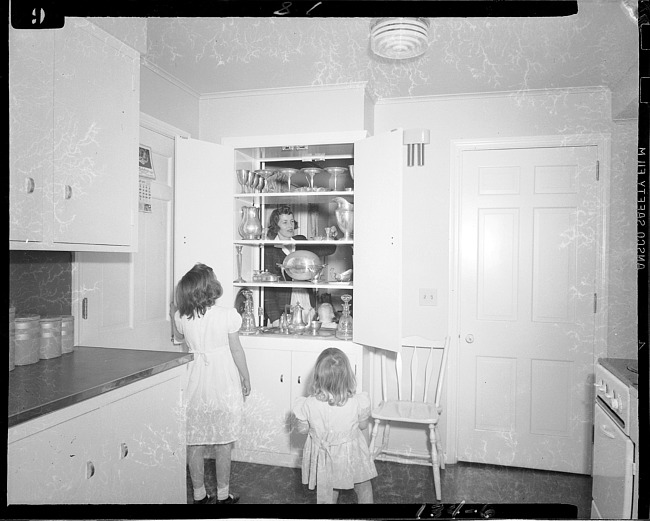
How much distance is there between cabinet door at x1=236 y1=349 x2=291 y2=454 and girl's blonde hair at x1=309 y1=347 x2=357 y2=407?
0.24 feet

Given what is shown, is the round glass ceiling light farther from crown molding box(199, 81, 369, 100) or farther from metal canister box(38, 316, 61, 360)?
metal canister box(38, 316, 61, 360)

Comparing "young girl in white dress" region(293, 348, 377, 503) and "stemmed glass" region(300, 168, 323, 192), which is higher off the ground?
"stemmed glass" region(300, 168, 323, 192)

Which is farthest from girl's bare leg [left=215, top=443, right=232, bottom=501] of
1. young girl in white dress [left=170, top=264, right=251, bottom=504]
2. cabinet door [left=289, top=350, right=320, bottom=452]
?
cabinet door [left=289, top=350, right=320, bottom=452]

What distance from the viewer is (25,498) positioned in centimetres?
117

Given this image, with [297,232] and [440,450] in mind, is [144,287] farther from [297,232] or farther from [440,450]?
[440,450]

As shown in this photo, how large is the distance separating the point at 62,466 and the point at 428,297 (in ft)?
3.12

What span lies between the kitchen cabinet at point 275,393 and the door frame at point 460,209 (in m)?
0.25

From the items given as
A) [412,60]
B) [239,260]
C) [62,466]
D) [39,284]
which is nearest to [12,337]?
[39,284]

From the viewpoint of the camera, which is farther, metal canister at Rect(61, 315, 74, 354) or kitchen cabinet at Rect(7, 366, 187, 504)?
metal canister at Rect(61, 315, 74, 354)

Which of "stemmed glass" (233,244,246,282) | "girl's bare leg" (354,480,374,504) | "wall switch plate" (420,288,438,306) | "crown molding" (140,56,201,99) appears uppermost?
"crown molding" (140,56,201,99)

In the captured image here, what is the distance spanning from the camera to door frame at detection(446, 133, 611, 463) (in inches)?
46.1

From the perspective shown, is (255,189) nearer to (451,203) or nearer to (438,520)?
(451,203)

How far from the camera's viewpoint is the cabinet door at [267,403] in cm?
122

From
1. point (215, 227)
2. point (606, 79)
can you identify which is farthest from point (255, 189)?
point (606, 79)
